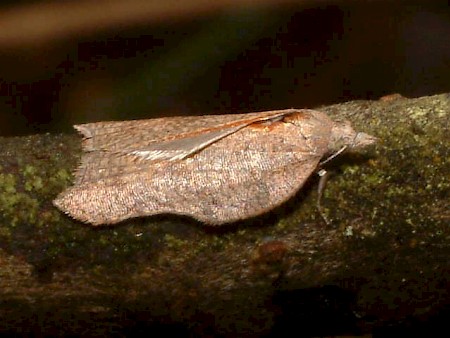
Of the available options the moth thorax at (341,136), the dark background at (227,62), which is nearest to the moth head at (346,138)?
the moth thorax at (341,136)

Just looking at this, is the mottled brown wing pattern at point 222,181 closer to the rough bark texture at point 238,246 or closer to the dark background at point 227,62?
the rough bark texture at point 238,246

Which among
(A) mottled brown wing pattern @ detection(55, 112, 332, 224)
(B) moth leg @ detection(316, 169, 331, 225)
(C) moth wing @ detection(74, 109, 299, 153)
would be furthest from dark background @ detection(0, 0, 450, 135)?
(B) moth leg @ detection(316, 169, 331, 225)

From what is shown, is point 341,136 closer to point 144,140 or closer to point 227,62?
point 144,140

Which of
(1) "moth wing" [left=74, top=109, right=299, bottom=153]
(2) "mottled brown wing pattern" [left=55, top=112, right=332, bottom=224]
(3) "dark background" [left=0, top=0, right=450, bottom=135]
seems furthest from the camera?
(3) "dark background" [left=0, top=0, right=450, bottom=135]

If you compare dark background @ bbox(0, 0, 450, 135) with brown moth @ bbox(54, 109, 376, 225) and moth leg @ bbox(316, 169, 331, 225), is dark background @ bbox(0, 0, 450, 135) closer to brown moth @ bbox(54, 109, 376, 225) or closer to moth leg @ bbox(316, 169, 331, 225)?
brown moth @ bbox(54, 109, 376, 225)

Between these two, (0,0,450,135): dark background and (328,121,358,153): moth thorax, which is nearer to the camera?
(328,121,358,153): moth thorax

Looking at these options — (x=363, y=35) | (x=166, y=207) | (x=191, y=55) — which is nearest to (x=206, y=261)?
(x=166, y=207)

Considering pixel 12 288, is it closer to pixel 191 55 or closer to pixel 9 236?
pixel 9 236
